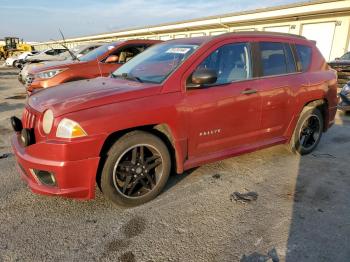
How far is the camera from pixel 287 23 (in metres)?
20.2

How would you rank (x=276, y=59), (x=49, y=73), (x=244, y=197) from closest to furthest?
(x=244, y=197) < (x=276, y=59) < (x=49, y=73)

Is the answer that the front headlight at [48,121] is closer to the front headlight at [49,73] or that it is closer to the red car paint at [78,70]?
the red car paint at [78,70]

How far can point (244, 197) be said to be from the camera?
325cm

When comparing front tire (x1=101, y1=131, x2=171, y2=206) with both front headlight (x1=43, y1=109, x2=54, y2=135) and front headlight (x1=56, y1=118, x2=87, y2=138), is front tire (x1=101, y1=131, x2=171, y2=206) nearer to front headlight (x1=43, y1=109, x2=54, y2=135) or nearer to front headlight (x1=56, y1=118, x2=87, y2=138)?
front headlight (x1=56, y1=118, x2=87, y2=138)

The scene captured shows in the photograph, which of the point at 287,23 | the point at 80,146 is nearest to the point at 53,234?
the point at 80,146

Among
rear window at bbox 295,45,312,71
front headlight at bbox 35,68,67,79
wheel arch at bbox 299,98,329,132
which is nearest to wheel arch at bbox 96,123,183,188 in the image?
wheel arch at bbox 299,98,329,132

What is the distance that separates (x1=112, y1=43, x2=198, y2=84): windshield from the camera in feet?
10.6

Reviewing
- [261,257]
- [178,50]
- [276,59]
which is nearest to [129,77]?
[178,50]

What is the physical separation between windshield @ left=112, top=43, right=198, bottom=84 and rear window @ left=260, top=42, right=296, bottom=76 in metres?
1.05

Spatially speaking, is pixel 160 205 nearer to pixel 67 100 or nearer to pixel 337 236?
pixel 67 100

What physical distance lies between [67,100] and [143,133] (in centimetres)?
80

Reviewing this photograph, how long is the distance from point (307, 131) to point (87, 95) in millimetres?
3437

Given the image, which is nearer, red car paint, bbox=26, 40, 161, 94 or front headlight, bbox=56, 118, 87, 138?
front headlight, bbox=56, 118, 87, 138

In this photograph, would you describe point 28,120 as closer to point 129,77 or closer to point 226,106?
point 129,77
